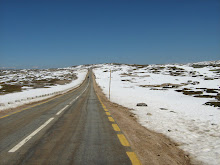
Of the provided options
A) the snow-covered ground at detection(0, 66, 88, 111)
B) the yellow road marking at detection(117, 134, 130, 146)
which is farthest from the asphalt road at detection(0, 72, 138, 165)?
the snow-covered ground at detection(0, 66, 88, 111)

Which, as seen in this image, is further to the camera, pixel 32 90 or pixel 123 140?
pixel 32 90

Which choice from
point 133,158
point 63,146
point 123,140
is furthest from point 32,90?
point 133,158

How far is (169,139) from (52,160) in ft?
14.8

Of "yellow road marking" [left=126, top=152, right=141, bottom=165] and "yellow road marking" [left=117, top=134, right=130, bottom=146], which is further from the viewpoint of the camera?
"yellow road marking" [left=117, top=134, right=130, bottom=146]

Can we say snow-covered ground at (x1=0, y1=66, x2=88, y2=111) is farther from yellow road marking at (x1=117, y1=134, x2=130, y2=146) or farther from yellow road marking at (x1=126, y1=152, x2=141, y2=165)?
yellow road marking at (x1=126, y1=152, x2=141, y2=165)

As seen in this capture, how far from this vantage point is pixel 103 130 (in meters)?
6.60

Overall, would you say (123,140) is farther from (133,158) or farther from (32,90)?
(32,90)

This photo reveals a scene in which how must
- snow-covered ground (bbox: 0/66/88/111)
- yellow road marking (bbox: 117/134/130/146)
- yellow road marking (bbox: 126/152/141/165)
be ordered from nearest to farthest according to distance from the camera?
yellow road marking (bbox: 126/152/141/165) < yellow road marking (bbox: 117/134/130/146) < snow-covered ground (bbox: 0/66/88/111)

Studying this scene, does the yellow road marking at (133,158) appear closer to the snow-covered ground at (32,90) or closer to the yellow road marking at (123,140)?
the yellow road marking at (123,140)

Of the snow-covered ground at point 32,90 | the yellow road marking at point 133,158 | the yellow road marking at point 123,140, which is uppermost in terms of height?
the yellow road marking at point 133,158

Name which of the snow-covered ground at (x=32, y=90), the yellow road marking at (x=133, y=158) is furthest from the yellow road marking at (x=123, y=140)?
the snow-covered ground at (x=32, y=90)

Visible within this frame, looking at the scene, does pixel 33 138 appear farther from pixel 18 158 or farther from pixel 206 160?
pixel 206 160

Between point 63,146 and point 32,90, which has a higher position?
point 63,146

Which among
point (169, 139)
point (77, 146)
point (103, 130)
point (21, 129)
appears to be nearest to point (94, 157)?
point (77, 146)
